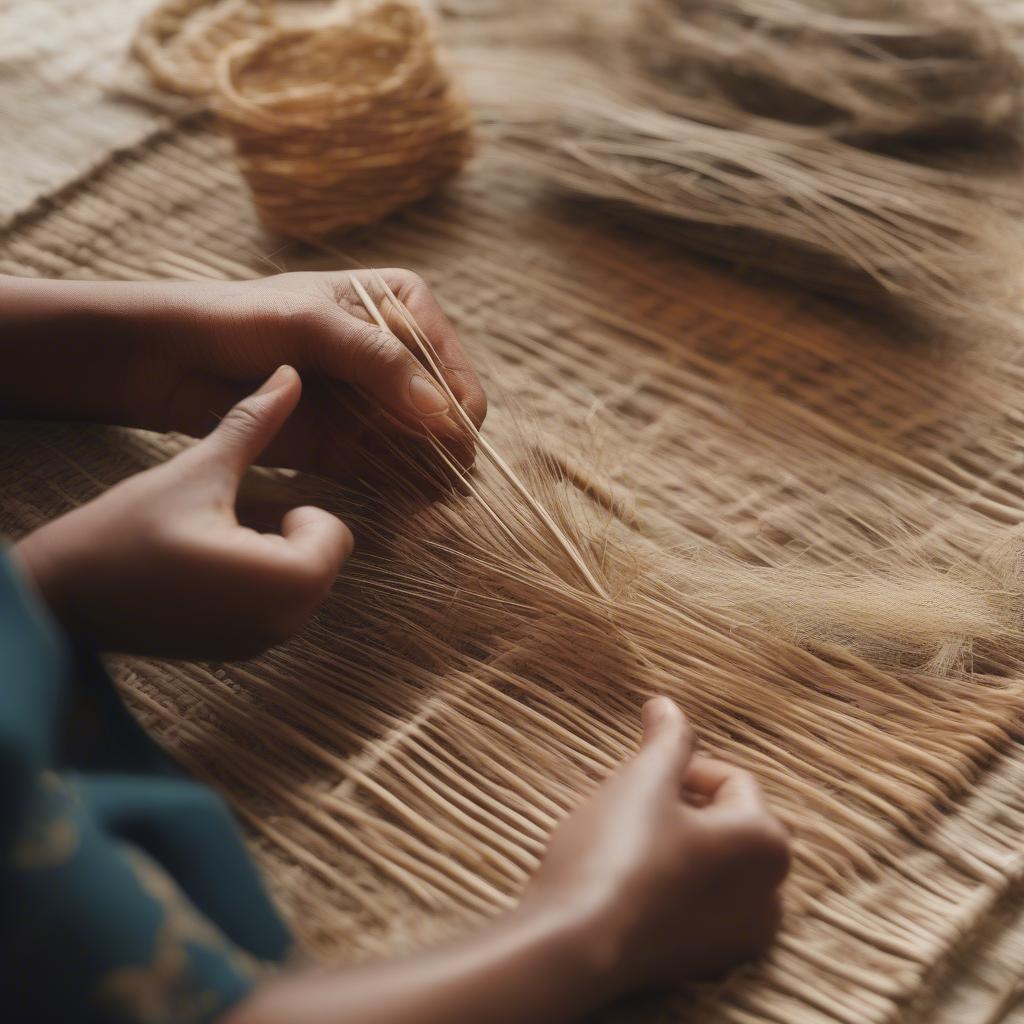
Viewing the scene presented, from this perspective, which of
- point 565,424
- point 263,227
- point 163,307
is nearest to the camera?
point 163,307

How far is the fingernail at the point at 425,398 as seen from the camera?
0.89m

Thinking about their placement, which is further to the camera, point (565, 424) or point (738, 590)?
point (565, 424)

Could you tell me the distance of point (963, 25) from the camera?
129 centimetres

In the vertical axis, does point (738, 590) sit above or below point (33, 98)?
below

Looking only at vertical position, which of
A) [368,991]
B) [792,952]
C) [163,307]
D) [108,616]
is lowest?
[792,952]

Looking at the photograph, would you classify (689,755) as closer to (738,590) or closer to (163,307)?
(738,590)

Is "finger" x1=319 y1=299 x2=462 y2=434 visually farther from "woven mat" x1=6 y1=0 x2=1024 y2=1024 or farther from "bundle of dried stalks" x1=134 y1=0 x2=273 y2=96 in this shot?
"bundle of dried stalks" x1=134 y1=0 x2=273 y2=96

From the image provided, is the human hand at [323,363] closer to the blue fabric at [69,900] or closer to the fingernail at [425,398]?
the fingernail at [425,398]

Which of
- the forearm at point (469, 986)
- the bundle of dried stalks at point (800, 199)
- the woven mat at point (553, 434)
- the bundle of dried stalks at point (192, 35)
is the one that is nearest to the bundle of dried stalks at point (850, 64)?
the bundle of dried stalks at point (800, 199)

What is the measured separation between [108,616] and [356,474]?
0.92 ft

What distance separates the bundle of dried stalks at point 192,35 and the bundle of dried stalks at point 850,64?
55 cm

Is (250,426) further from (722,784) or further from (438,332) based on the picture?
(722,784)

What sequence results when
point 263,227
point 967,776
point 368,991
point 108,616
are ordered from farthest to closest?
1. point 263,227
2. point 967,776
3. point 108,616
4. point 368,991

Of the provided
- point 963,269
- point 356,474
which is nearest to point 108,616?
point 356,474
